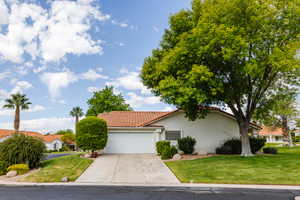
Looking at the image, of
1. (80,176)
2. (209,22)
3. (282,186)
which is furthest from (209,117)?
(80,176)

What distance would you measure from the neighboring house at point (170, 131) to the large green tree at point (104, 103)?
19.5 metres

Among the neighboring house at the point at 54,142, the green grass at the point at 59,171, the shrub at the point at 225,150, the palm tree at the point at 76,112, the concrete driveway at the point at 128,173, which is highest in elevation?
the palm tree at the point at 76,112

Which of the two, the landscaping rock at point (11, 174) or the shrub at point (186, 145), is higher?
the shrub at point (186, 145)

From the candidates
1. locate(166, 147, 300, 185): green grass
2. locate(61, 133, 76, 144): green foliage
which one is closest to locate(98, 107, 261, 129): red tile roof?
locate(166, 147, 300, 185): green grass

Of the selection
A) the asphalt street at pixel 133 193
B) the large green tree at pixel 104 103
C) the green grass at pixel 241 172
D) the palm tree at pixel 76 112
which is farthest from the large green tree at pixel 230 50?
the palm tree at pixel 76 112

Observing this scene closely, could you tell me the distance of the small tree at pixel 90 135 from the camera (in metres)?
15.2

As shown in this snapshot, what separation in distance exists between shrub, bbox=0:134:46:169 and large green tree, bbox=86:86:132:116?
25006 mm

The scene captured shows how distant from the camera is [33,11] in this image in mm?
13531

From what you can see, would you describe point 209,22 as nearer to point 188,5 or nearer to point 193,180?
point 188,5

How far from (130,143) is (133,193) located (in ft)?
37.0

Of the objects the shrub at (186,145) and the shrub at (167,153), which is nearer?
the shrub at (167,153)

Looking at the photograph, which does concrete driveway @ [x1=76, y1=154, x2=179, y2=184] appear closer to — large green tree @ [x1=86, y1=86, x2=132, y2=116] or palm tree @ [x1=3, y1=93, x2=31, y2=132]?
large green tree @ [x1=86, y1=86, x2=132, y2=116]

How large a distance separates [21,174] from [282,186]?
13.0m

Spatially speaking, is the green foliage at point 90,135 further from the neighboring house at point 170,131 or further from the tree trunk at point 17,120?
the tree trunk at point 17,120
